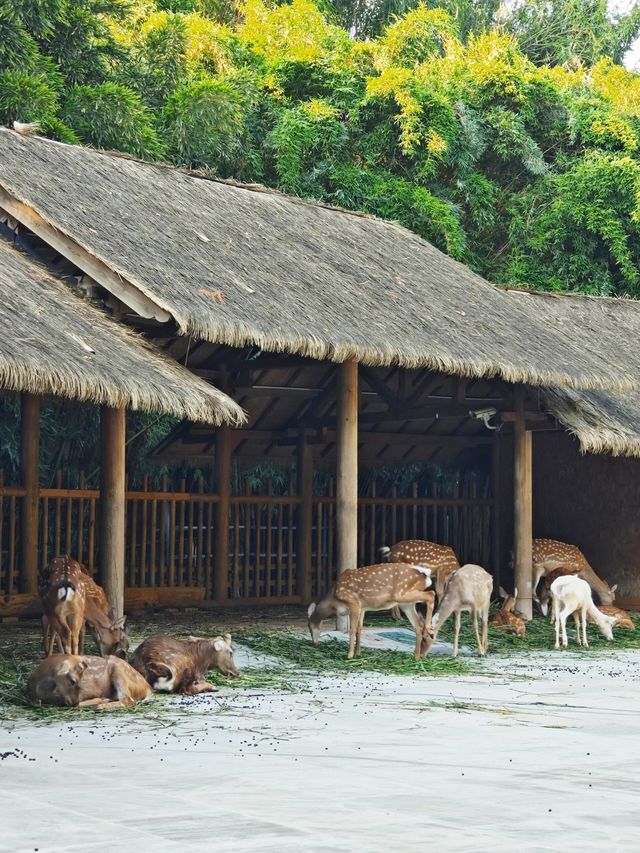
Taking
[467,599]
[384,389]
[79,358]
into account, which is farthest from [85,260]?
[384,389]

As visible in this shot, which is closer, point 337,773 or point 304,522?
point 337,773

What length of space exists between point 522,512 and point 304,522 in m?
2.91

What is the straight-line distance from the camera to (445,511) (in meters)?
18.0

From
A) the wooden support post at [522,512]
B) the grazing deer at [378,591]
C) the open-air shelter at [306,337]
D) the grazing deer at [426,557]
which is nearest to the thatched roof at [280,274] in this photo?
the open-air shelter at [306,337]

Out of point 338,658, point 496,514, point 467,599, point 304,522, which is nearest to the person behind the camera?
point 338,658

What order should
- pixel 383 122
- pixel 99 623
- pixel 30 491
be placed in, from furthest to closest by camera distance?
pixel 383 122 < pixel 30 491 < pixel 99 623

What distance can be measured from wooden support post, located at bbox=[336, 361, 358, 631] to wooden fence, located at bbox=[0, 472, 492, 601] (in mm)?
2841

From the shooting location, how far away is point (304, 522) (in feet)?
55.5

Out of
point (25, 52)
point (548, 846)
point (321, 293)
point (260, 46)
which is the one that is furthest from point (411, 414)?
point (260, 46)

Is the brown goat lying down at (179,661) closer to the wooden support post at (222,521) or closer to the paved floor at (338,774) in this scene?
the paved floor at (338,774)

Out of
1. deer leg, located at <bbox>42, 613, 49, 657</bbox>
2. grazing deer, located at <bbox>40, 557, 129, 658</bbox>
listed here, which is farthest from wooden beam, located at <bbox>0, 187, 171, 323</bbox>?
deer leg, located at <bbox>42, 613, 49, 657</bbox>

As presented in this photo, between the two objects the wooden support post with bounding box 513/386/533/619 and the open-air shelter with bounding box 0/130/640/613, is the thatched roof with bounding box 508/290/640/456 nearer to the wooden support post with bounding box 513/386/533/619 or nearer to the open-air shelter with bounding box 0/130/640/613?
the open-air shelter with bounding box 0/130/640/613

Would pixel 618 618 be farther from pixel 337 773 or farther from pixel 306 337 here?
pixel 337 773

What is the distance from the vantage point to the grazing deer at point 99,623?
10477mm
